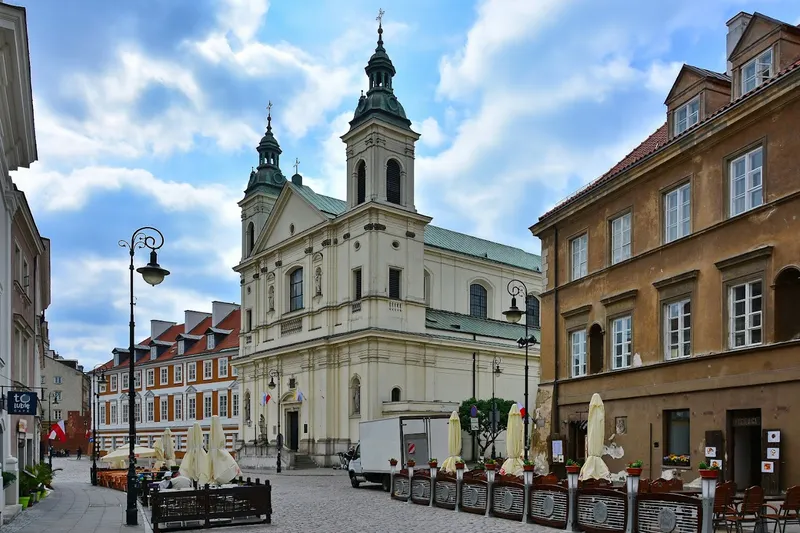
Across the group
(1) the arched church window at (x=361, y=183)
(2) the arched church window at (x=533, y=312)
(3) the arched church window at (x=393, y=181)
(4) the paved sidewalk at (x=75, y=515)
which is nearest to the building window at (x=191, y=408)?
(1) the arched church window at (x=361, y=183)

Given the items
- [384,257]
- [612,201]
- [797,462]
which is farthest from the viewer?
[384,257]

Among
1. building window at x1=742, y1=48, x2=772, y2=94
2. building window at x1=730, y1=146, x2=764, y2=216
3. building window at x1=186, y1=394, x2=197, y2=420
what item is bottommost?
building window at x1=186, y1=394, x2=197, y2=420

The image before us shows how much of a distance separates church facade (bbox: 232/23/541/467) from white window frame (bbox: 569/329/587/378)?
21741 millimetres

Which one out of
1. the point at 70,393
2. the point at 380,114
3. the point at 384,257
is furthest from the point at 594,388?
the point at 70,393

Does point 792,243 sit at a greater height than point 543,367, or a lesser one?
greater

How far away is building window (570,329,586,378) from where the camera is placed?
26.6m

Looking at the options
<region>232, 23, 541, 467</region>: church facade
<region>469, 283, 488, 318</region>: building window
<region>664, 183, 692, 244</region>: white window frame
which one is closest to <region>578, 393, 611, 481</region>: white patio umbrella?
<region>664, 183, 692, 244</region>: white window frame

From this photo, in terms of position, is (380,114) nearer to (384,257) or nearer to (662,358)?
(384,257)

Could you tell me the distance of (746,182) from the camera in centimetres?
1961

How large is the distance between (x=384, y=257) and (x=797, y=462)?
3428 centimetres

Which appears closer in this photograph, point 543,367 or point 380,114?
point 543,367

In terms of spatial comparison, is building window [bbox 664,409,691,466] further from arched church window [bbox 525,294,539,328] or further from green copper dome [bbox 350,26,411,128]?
arched church window [bbox 525,294,539,328]

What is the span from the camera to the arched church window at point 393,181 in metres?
51.3

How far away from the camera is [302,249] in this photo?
55.3 metres
